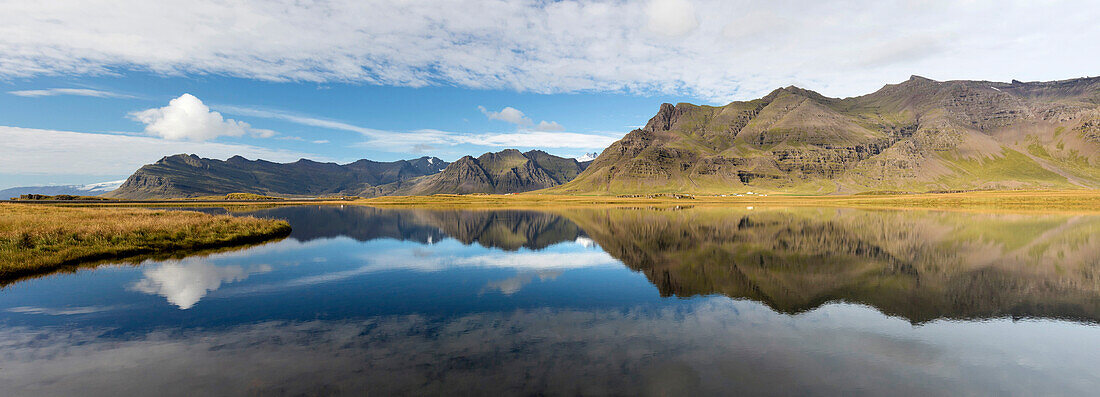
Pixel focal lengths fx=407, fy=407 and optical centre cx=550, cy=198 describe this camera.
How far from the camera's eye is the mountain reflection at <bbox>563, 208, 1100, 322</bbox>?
882 inches

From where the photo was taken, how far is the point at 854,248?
140 ft

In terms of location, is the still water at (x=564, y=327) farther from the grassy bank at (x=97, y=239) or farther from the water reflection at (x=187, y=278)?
the grassy bank at (x=97, y=239)

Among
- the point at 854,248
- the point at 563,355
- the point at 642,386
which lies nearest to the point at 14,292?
the point at 563,355

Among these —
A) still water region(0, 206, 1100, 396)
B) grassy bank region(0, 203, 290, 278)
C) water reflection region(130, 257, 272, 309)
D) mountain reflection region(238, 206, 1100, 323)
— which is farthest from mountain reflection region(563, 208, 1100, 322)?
grassy bank region(0, 203, 290, 278)

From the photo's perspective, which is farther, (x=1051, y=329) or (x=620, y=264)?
(x=620, y=264)

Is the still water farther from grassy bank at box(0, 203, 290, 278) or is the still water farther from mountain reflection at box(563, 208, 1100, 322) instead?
grassy bank at box(0, 203, 290, 278)

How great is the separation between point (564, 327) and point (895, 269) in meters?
29.6

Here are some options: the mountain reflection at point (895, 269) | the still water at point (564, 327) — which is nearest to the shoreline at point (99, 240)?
the still water at point (564, 327)

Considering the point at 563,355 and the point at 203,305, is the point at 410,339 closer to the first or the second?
the point at 563,355

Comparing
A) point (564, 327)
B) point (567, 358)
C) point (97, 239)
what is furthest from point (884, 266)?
point (97, 239)

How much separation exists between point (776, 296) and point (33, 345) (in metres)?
34.2

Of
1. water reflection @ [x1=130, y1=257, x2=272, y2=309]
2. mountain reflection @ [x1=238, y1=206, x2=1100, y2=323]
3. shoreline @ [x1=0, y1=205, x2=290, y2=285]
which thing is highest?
shoreline @ [x1=0, y1=205, x2=290, y2=285]

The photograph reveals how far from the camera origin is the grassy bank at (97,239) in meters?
29.3

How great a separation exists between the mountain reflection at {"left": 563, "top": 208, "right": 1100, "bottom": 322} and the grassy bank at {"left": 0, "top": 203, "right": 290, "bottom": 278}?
4340 centimetres
